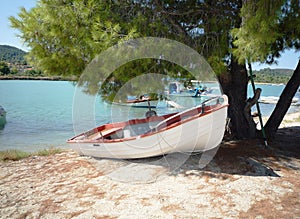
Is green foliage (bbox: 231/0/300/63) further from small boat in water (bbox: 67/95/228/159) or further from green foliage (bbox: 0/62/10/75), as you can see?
green foliage (bbox: 0/62/10/75)

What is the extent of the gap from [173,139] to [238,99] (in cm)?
242

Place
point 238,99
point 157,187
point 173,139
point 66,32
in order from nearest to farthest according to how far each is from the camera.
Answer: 1. point 157,187
2. point 66,32
3. point 173,139
4. point 238,99

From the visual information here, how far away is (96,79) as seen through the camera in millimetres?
4348

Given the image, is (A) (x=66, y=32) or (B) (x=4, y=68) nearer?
(A) (x=66, y=32)

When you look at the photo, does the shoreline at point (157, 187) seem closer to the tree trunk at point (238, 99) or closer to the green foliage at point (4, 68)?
the tree trunk at point (238, 99)

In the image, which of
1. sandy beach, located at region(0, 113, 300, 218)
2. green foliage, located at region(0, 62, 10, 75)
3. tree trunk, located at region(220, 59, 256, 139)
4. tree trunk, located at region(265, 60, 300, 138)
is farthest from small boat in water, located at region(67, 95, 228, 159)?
green foliage, located at region(0, 62, 10, 75)

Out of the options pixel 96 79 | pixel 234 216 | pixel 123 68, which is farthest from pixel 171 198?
pixel 96 79

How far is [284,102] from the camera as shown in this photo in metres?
5.70

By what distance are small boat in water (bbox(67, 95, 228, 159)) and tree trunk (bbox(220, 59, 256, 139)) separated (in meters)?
1.24

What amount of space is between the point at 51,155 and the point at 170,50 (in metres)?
3.84

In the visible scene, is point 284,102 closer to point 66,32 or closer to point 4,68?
point 66,32

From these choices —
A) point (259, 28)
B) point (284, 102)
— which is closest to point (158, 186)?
point (259, 28)

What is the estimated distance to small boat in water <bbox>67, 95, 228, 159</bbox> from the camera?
3.94 meters

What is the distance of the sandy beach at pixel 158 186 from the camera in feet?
9.21
